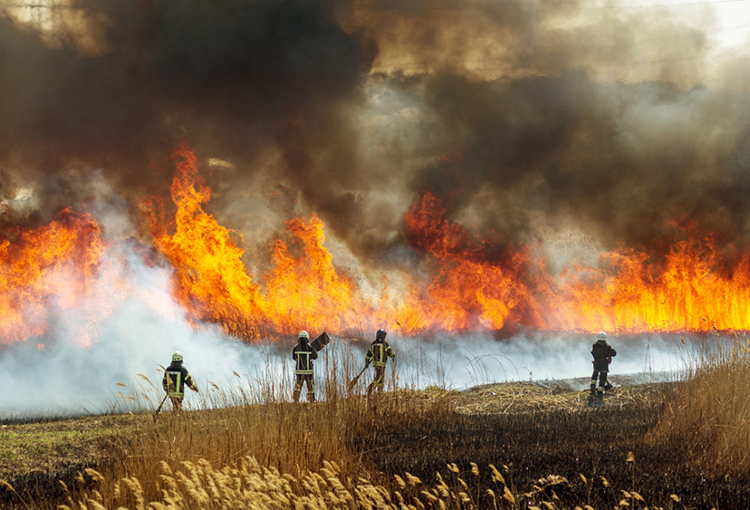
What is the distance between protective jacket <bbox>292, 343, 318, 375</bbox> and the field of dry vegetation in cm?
351

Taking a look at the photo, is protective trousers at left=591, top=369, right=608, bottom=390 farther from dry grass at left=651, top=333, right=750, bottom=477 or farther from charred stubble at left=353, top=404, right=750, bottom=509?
dry grass at left=651, top=333, right=750, bottom=477

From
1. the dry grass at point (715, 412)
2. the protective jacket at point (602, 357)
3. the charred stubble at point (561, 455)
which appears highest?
the protective jacket at point (602, 357)

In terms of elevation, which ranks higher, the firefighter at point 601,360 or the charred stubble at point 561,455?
the firefighter at point 601,360

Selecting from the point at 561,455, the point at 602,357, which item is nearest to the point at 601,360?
the point at 602,357

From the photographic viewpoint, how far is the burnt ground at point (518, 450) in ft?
22.4

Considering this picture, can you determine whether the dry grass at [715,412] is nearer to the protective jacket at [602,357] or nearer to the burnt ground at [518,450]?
the burnt ground at [518,450]

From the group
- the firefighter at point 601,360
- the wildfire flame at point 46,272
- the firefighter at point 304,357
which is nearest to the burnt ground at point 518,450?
the firefighter at point 601,360

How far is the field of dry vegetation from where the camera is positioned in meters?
5.96

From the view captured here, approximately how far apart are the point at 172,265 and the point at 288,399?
20.4m

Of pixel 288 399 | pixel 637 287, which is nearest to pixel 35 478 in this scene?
pixel 288 399

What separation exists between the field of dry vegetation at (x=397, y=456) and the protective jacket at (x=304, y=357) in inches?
138

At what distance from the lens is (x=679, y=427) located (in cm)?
952

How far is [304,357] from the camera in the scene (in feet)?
49.6

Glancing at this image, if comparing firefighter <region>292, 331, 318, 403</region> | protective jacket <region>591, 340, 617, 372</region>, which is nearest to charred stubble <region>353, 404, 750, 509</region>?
protective jacket <region>591, 340, 617, 372</region>
